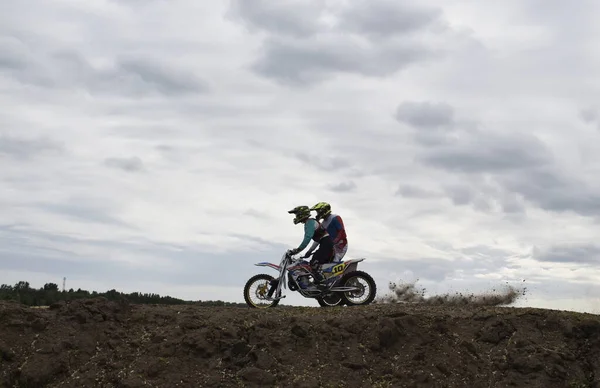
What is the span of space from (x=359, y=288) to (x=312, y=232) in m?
1.75

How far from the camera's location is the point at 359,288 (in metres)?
15.9

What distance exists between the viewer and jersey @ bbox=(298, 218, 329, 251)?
15.9 metres

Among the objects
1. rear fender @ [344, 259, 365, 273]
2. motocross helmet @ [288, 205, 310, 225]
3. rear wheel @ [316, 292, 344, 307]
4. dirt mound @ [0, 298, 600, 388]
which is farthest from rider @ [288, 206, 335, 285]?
dirt mound @ [0, 298, 600, 388]

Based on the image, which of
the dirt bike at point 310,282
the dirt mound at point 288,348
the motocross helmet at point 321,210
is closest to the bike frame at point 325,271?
the dirt bike at point 310,282

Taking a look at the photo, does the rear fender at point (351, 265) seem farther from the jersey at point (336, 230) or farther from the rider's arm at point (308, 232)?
the rider's arm at point (308, 232)

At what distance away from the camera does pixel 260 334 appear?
12.5 meters

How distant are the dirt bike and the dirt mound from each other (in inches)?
82.6

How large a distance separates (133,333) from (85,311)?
1170 millimetres

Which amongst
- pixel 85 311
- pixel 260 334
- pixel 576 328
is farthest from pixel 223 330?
pixel 576 328

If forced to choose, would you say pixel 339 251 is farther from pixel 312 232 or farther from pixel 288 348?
pixel 288 348

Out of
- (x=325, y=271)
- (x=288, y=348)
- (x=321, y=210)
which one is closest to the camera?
(x=288, y=348)

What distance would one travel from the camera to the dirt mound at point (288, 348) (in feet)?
38.5

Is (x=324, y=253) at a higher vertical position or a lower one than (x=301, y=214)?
lower

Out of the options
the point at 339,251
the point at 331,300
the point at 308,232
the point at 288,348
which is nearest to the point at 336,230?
the point at 339,251
